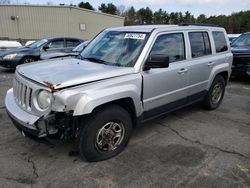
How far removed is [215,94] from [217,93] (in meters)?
0.10

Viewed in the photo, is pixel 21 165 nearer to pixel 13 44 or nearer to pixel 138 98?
pixel 138 98

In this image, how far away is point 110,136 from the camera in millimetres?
3600

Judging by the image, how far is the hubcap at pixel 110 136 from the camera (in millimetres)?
3488

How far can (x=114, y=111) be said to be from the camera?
3.49 m

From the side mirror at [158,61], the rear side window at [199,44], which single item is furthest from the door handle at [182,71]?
the side mirror at [158,61]

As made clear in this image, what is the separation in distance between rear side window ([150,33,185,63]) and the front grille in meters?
1.88

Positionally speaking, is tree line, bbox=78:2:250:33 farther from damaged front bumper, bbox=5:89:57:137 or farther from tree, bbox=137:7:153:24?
damaged front bumper, bbox=5:89:57:137

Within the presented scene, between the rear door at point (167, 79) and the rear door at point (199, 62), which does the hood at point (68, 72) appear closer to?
the rear door at point (167, 79)

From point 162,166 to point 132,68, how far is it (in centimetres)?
143

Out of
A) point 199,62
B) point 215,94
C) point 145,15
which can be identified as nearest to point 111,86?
point 199,62

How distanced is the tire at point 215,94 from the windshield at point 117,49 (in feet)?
7.72

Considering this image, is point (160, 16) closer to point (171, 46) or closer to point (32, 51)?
point (32, 51)

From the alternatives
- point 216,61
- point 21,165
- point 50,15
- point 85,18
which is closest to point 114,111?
point 21,165

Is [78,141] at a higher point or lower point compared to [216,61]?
lower
